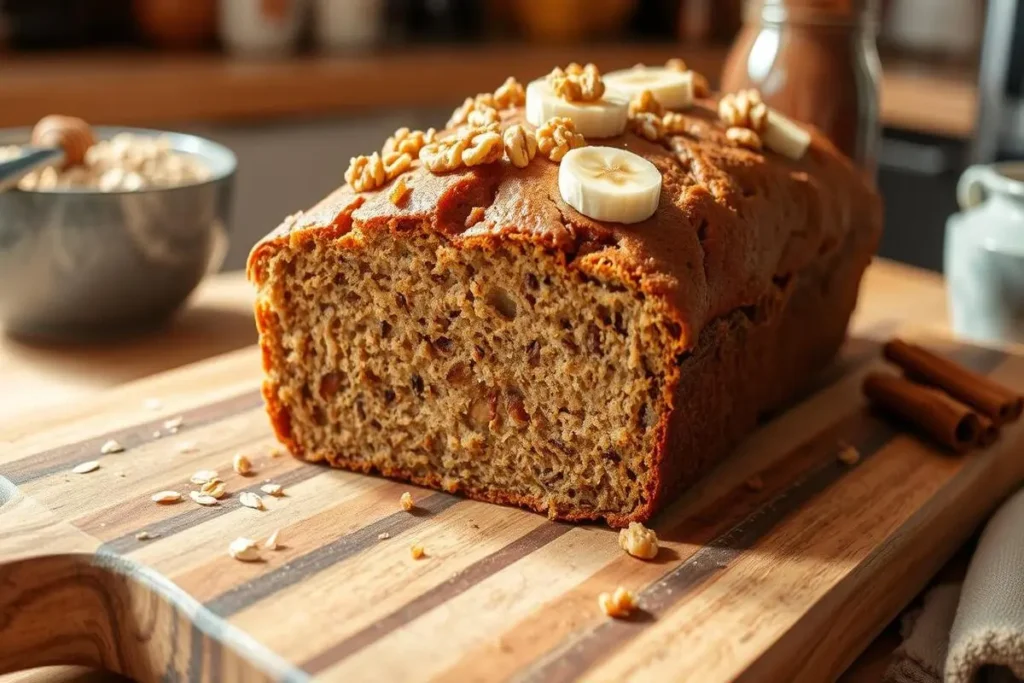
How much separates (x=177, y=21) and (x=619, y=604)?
132 inches

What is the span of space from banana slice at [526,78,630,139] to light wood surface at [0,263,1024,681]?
596mm

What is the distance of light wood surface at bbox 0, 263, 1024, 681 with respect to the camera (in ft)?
4.43

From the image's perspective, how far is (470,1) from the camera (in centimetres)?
493

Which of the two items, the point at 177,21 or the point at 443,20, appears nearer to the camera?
the point at 177,21

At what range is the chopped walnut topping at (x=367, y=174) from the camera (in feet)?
5.78

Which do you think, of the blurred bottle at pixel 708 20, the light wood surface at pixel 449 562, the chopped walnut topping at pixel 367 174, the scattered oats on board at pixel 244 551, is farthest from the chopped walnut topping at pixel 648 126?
the blurred bottle at pixel 708 20

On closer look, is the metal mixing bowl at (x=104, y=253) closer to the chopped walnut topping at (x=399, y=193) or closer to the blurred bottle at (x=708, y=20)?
the chopped walnut topping at (x=399, y=193)

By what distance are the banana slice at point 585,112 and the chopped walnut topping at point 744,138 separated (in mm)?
246

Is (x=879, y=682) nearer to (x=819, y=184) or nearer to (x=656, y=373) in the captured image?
(x=656, y=373)

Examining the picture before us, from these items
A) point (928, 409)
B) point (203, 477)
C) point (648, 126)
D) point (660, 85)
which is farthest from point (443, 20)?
point (203, 477)

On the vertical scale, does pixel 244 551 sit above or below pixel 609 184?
below

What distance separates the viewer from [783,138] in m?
2.11

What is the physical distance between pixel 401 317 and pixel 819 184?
2.88ft

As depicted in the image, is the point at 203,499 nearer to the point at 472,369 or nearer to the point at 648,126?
the point at 472,369
